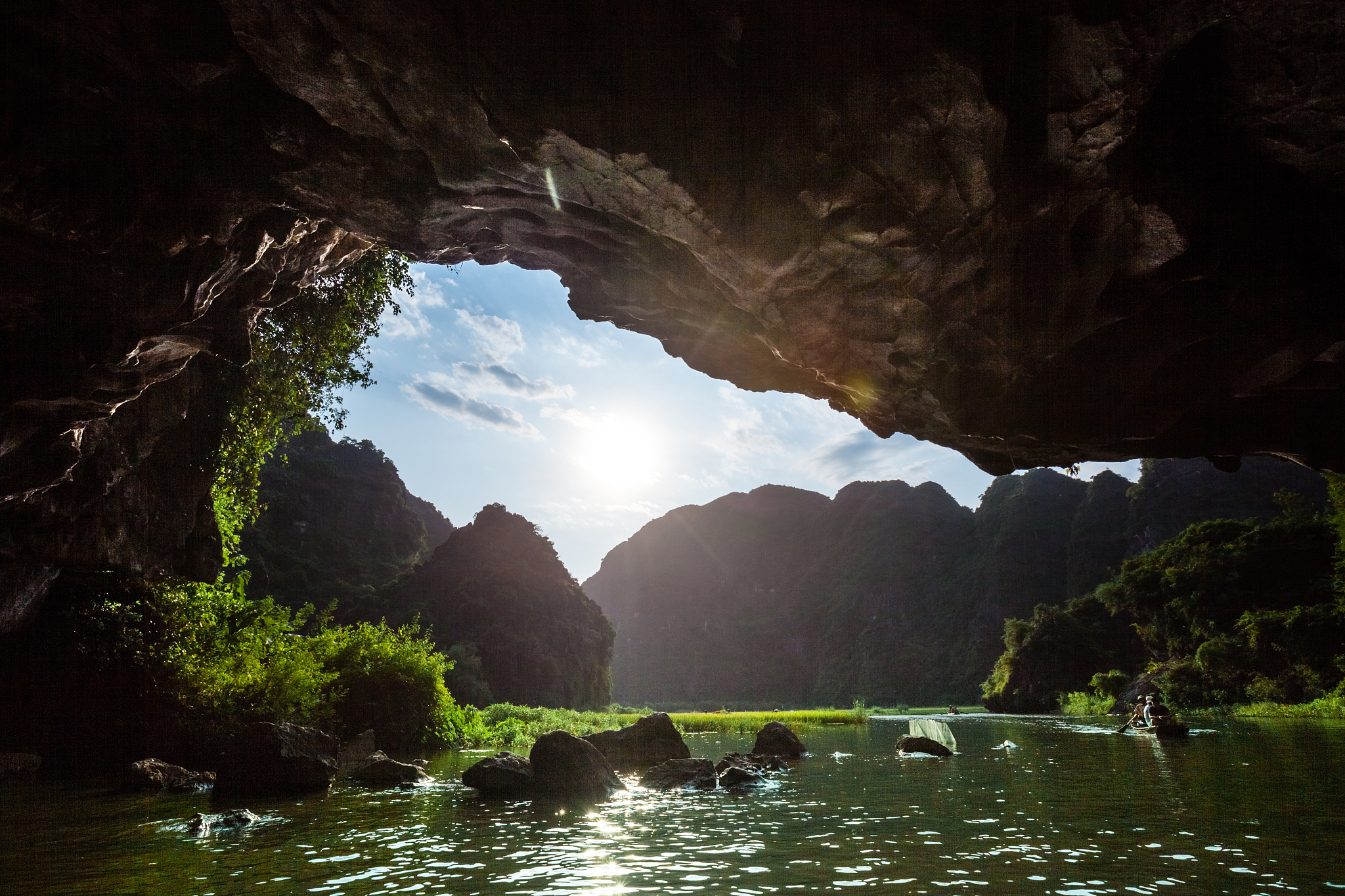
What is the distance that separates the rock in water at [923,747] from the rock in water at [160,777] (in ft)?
55.9

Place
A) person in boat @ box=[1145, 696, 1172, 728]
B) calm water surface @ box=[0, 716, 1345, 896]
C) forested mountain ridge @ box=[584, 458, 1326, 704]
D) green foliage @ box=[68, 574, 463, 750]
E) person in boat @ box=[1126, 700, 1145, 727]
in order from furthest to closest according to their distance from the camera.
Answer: forested mountain ridge @ box=[584, 458, 1326, 704] < person in boat @ box=[1126, 700, 1145, 727] < person in boat @ box=[1145, 696, 1172, 728] < green foliage @ box=[68, 574, 463, 750] < calm water surface @ box=[0, 716, 1345, 896]

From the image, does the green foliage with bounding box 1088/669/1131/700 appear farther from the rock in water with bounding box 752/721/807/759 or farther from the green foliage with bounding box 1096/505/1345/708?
the rock in water with bounding box 752/721/807/759

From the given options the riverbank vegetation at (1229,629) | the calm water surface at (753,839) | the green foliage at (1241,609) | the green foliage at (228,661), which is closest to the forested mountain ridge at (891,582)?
the riverbank vegetation at (1229,629)

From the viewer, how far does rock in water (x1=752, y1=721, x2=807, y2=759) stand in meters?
18.2

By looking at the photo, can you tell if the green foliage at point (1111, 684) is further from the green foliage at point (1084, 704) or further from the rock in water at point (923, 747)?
the rock in water at point (923, 747)

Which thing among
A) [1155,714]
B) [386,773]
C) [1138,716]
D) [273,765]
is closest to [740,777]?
[386,773]

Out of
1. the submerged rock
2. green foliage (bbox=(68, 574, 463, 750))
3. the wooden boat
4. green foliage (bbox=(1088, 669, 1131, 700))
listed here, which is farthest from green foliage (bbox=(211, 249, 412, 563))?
green foliage (bbox=(1088, 669, 1131, 700))

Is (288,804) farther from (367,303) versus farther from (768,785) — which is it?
(367,303)

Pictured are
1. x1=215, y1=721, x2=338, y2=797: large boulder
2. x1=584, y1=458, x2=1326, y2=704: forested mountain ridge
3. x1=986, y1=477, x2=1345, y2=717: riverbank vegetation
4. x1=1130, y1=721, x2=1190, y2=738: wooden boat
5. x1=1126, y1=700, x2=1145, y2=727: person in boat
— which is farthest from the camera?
x1=584, y1=458, x2=1326, y2=704: forested mountain ridge

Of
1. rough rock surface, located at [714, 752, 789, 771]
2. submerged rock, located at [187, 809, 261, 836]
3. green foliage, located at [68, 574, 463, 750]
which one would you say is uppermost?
green foliage, located at [68, 574, 463, 750]

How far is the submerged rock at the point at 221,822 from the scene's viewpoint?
314 inches

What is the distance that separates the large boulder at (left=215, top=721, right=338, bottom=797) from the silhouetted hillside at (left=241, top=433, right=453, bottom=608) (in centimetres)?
4758

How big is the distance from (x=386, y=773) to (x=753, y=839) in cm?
911

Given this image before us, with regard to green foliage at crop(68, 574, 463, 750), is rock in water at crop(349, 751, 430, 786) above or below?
below
